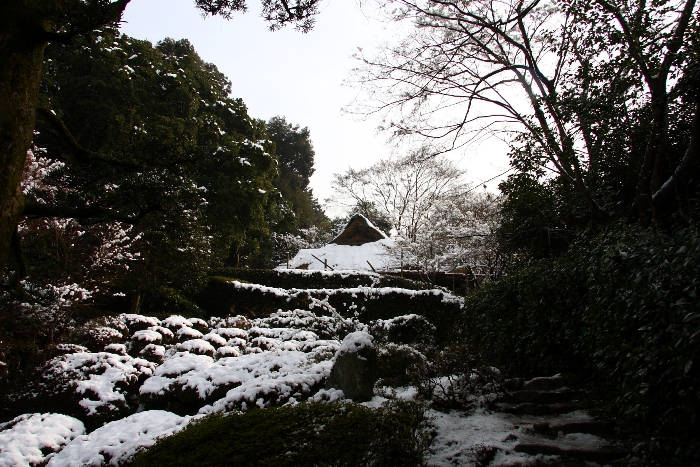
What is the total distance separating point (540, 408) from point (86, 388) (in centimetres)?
596

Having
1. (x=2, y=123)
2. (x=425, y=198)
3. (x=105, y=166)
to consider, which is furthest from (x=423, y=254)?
(x=2, y=123)

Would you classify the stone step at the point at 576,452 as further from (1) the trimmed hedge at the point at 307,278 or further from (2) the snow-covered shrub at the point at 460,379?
(1) the trimmed hedge at the point at 307,278

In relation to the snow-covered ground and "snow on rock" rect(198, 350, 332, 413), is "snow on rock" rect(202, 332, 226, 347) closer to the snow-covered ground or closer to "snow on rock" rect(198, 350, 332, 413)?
the snow-covered ground

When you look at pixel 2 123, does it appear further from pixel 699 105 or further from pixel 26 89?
pixel 699 105

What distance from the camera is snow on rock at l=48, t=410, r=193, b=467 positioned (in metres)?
3.63

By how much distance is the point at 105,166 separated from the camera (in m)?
3.67

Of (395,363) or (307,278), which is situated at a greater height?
(307,278)

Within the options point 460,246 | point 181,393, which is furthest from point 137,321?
point 460,246

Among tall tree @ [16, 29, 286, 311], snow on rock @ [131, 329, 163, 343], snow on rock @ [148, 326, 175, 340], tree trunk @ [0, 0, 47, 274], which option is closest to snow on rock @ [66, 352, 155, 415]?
snow on rock @ [131, 329, 163, 343]

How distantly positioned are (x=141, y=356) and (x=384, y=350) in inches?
176

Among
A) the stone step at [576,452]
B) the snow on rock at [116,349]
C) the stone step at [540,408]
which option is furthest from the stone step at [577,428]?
the snow on rock at [116,349]

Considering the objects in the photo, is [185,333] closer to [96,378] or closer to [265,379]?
[96,378]

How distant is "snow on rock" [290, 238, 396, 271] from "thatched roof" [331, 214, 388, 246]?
2.28ft

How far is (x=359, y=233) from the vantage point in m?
23.3
